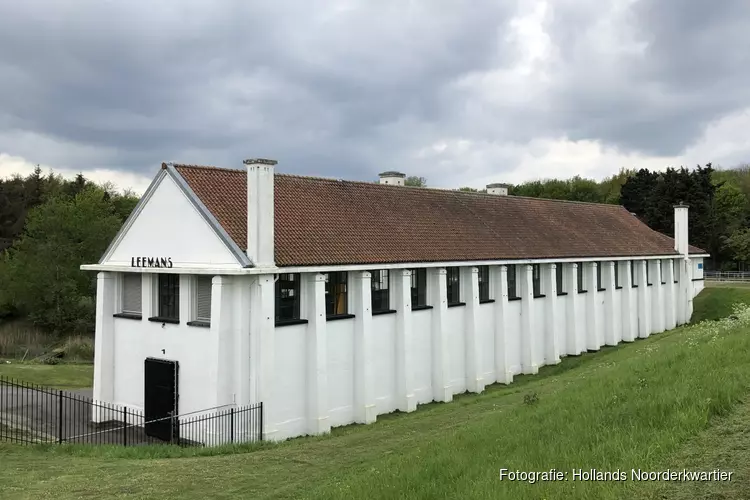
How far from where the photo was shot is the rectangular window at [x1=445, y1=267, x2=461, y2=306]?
26.9m

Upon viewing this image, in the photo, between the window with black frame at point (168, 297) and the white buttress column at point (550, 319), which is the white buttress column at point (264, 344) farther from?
the white buttress column at point (550, 319)


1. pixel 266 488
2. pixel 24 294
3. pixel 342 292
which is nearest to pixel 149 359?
pixel 342 292

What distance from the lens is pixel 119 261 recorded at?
75.1 ft

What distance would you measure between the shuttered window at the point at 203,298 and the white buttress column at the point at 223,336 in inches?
48.8

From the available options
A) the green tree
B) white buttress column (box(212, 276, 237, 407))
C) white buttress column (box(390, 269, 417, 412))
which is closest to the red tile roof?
white buttress column (box(390, 269, 417, 412))

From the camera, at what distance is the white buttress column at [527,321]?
30.5 meters

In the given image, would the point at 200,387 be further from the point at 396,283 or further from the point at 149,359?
the point at 396,283

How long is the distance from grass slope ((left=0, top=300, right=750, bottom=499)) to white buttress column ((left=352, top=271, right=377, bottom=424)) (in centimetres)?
484

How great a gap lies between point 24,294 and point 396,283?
3956cm

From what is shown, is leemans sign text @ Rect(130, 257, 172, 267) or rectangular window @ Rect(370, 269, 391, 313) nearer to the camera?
leemans sign text @ Rect(130, 257, 172, 267)

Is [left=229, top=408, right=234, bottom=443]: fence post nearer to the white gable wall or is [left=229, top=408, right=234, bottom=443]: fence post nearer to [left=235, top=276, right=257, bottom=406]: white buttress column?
[left=235, top=276, right=257, bottom=406]: white buttress column

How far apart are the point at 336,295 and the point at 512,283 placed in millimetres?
12092

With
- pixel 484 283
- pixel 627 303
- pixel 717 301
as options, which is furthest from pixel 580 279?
pixel 717 301

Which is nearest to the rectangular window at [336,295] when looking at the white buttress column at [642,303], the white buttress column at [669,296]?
the white buttress column at [642,303]
